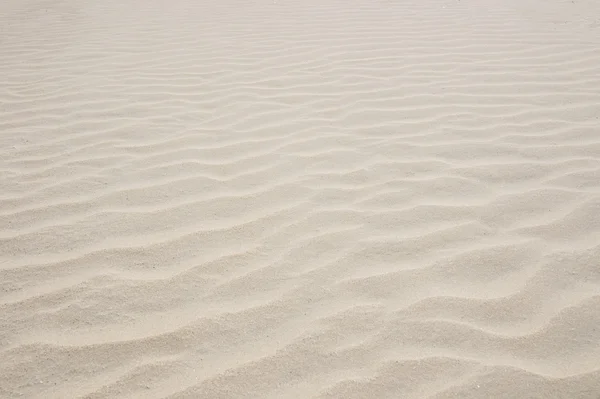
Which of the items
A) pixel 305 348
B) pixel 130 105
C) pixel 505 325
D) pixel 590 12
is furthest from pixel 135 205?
pixel 590 12

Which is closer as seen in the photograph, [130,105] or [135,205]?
[135,205]

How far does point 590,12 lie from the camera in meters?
5.68

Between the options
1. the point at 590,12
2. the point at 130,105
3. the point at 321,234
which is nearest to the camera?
the point at 321,234

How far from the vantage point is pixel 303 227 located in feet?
7.52

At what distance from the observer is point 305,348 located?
67.8 inches

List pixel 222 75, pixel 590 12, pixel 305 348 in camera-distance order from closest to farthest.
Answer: pixel 305 348 → pixel 222 75 → pixel 590 12

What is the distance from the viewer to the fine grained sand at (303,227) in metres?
1.66

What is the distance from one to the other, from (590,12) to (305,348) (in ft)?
19.8

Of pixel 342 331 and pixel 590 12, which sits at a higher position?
pixel 590 12

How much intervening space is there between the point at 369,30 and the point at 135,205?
153 inches

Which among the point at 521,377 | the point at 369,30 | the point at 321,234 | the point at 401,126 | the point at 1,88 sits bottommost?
the point at 521,377

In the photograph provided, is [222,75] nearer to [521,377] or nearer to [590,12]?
[521,377]

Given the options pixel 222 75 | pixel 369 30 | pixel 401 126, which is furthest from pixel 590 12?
pixel 222 75

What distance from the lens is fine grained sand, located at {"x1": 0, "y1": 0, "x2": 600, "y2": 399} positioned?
65.4 inches
